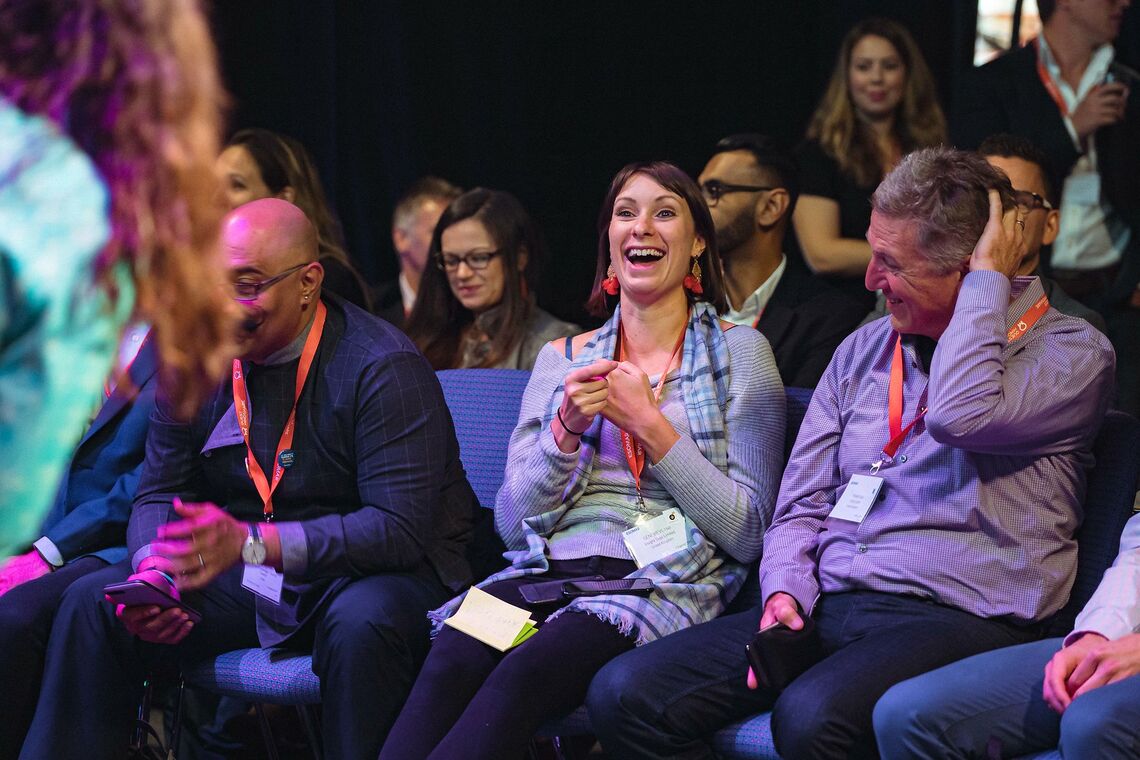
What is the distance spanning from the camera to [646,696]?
218 cm

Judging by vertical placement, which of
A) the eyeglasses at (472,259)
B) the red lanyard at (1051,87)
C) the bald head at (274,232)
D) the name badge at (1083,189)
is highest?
the red lanyard at (1051,87)

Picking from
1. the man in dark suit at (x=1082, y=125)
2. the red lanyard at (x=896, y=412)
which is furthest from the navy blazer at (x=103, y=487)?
the man in dark suit at (x=1082, y=125)

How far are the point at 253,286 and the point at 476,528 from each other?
0.76 meters

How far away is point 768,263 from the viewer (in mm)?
3764

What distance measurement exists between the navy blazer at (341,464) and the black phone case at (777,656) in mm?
780

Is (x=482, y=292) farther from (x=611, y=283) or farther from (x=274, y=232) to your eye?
(x=274, y=232)

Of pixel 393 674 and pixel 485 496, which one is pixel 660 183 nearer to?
pixel 485 496

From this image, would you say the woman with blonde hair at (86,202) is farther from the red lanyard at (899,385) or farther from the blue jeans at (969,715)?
the red lanyard at (899,385)

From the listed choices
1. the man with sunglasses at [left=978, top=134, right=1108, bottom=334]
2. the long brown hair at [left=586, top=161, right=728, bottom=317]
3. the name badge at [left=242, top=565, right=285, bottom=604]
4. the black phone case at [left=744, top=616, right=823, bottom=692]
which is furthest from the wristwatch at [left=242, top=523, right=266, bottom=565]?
the man with sunglasses at [left=978, top=134, right=1108, bottom=334]

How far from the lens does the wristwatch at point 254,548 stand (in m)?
2.38

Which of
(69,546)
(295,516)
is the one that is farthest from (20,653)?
(295,516)

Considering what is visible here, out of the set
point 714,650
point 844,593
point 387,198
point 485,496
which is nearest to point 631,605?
point 714,650

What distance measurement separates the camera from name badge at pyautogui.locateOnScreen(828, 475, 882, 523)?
7.74ft

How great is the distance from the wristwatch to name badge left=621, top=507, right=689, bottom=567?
0.73 metres
